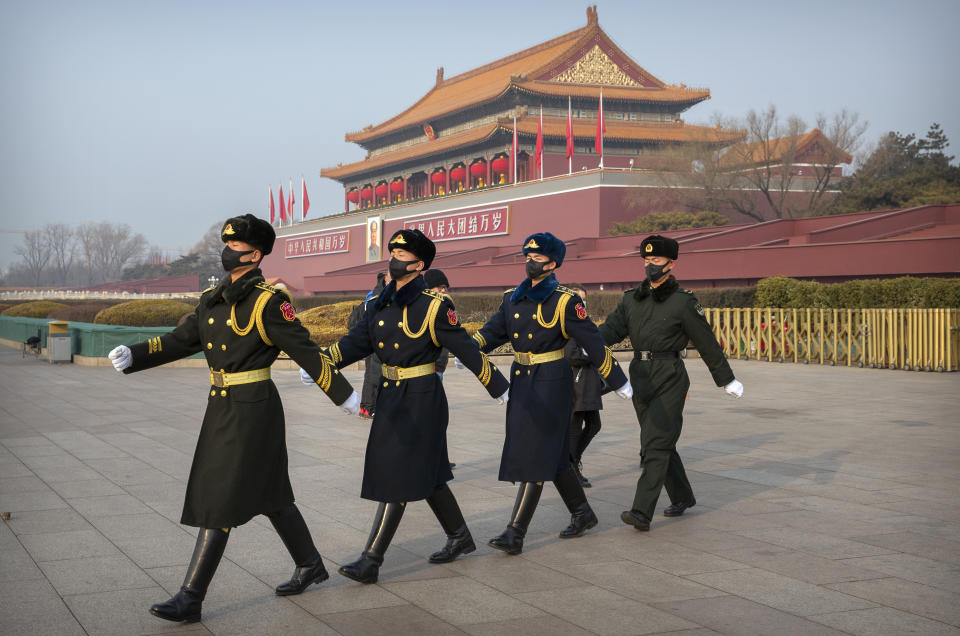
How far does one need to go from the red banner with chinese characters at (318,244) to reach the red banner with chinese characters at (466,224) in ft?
21.3

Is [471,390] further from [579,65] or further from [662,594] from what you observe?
[579,65]

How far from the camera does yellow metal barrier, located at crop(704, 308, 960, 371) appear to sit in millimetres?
15195

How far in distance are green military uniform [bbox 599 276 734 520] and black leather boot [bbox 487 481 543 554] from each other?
0.66 metres

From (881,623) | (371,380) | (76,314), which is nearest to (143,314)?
(76,314)

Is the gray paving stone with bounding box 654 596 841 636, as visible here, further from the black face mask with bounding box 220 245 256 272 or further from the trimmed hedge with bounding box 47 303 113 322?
the trimmed hedge with bounding box 47 303 113 322

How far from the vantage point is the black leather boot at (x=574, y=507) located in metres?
4.99

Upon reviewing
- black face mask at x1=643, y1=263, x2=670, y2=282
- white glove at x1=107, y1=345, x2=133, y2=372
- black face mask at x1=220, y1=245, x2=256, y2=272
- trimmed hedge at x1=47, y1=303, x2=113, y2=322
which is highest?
black face mask at x1=220, y1=245, x2=256, y2=272

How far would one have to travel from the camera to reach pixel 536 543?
4.90 meters

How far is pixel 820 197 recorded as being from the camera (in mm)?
31828

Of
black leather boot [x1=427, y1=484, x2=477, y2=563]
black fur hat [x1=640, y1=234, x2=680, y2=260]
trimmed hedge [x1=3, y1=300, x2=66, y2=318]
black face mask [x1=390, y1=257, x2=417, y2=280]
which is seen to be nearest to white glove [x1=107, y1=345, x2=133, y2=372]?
black face mask [x1=390, y1=257, x2=417, y2=280]

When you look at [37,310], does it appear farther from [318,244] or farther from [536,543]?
[536,543]

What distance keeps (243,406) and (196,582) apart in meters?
0.68

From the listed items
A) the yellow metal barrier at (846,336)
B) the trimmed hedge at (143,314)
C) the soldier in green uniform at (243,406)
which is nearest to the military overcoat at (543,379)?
the soldier in green uniform at (243,406)

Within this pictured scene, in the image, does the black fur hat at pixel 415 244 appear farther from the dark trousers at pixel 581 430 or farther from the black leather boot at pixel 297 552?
the dark trousers at pixel 581 430
